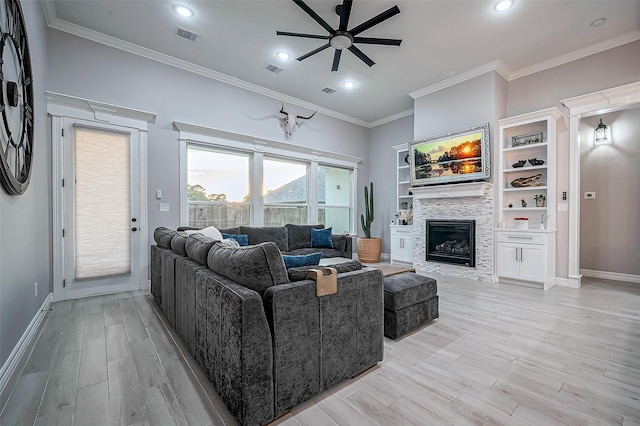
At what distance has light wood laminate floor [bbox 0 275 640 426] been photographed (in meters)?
1.47

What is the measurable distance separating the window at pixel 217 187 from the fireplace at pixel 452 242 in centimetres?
344

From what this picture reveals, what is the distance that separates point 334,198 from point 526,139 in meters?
3.85

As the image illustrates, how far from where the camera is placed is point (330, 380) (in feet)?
5.44

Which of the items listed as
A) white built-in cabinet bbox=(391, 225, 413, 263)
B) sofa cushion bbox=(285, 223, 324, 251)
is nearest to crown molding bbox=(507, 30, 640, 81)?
white built-in cabinet bbox=(391, 225, 413, 263)

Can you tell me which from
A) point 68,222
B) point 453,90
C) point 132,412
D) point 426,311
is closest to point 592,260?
point 453,90

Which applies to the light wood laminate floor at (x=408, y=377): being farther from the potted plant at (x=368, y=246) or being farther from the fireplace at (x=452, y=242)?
the potted plant at (x=368, y=246)

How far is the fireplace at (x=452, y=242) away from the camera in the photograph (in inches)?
A: 181

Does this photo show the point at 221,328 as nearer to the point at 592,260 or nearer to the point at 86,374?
the point at 86,374

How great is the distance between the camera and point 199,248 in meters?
2.03

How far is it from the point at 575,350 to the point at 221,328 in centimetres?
270

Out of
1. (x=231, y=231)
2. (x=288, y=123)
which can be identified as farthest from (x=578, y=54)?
(x=231, y=231)

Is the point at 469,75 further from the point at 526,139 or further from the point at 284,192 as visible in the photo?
the point at 284,192

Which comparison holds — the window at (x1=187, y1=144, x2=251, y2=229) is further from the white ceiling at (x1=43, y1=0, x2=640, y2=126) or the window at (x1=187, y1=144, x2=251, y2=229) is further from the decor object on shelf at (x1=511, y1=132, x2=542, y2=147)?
the decor object on shelf at (x1=511, y1=132, x2=542, y2=147)

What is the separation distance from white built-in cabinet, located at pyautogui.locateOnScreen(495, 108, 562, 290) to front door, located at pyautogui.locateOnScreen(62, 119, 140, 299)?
5.54m
